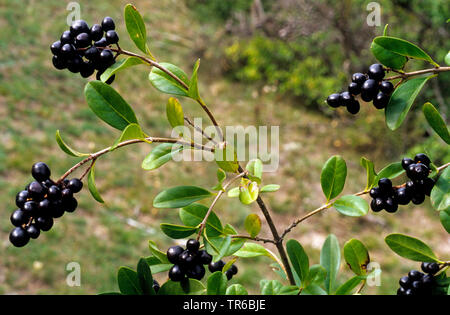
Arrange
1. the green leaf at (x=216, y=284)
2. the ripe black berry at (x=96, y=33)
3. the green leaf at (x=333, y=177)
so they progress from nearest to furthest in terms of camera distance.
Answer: the green leaf at (x=216, y=284) < the ripe black berry at (x=96, y=33) < the green leaf at (x=333, y=177)

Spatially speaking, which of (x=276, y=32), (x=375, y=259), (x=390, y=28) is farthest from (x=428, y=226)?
(x=276, y=32)

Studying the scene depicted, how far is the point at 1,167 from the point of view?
14.0ft

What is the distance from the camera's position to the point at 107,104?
0.91 m

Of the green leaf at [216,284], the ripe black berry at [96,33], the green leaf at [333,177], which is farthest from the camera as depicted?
the green leaf at [333,177]

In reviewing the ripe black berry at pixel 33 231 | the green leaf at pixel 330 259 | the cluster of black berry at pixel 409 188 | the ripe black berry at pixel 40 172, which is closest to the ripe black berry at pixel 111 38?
the ripe black berry at pixel 40 172

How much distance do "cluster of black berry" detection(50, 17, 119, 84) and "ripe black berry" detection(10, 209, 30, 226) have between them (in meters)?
0.27

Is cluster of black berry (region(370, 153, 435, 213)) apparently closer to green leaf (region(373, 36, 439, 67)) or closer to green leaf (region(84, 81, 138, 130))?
green leaf (region(373, 36, 439, 67))

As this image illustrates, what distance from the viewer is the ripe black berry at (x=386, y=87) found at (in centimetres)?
85

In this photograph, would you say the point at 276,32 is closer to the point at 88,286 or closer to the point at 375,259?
the point at 375,259

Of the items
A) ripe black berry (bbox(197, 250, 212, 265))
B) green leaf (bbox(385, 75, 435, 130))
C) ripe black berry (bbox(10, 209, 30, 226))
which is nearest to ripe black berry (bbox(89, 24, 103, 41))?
ripe black berry (bbox(10, 209, 30, 226))

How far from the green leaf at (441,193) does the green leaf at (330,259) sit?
365 mm

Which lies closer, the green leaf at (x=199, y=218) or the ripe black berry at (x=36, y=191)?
the ripe black berry at (x=36, y=191)

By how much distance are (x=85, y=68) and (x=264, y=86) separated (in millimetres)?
6188

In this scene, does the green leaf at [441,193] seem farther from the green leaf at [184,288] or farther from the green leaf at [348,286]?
the green leaf at [184,288]
